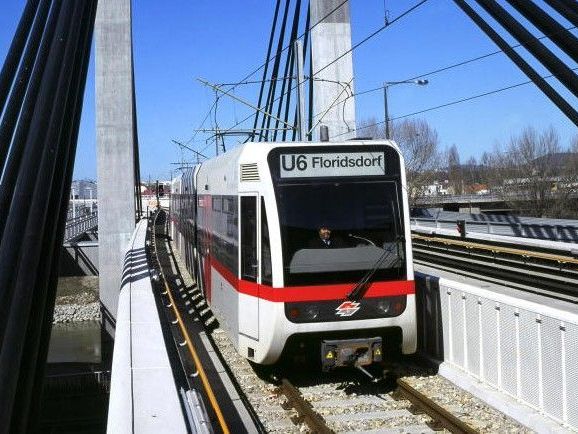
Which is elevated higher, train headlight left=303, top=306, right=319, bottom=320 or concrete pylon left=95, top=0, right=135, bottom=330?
concrete pylon left=95, top=0, right=135, bottom=330

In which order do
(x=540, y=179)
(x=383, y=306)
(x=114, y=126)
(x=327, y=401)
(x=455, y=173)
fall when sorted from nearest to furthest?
(x=327, y=401)
(x=383, y=306)
(x=114, y=126)
(x=540, y=179)
(x=455, y=173)

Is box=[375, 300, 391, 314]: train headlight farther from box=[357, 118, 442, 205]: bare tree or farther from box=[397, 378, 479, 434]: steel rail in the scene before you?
box=[357, 118, 442, 205]: bare tree

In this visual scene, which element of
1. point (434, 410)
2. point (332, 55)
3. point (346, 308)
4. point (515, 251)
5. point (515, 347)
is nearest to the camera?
point (434, 410)

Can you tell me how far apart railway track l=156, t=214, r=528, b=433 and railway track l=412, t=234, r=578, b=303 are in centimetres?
867

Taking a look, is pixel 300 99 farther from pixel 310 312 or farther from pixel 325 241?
pixel 310 312

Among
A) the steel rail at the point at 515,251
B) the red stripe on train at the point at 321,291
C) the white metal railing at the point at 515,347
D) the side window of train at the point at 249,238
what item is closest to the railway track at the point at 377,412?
the white metal railing at the point at 515,347

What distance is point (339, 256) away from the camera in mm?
8453

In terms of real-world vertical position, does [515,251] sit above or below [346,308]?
below

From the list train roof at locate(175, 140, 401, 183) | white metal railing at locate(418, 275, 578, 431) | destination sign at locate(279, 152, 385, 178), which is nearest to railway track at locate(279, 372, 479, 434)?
white metal railing at locate(418, 275, 578, 431)

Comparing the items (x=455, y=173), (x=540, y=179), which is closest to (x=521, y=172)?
(x=540, y=179)

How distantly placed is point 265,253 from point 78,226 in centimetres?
4087

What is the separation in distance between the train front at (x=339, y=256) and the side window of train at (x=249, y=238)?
36cm

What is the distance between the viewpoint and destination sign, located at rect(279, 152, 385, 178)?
8.58 meters

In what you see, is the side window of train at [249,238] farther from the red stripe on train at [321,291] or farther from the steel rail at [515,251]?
the steel rail at [515,251]
